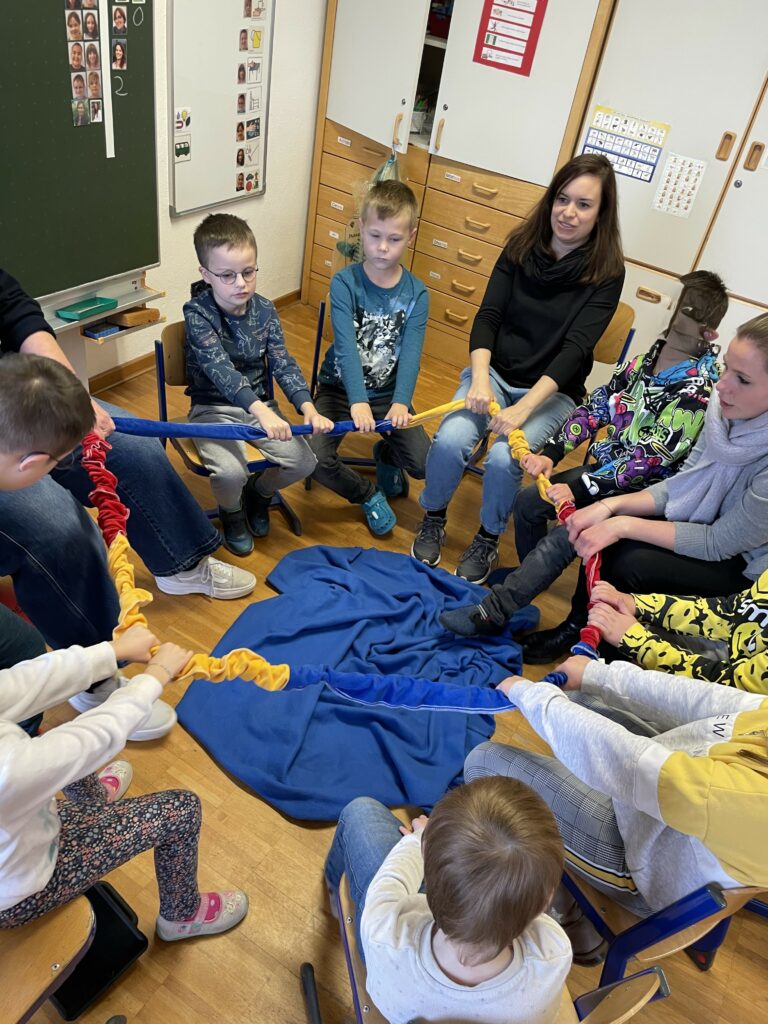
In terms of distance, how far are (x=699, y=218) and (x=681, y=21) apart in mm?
792

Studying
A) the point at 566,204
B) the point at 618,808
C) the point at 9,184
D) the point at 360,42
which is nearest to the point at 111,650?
the point at 618,808

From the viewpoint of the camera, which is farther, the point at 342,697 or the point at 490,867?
the point at 342,697

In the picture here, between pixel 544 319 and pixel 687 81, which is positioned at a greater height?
pixel 687 81

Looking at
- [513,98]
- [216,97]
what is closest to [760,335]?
[513,98]

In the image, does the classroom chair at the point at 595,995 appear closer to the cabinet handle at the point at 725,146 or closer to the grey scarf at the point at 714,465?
the grey scarf at the point at 714,465

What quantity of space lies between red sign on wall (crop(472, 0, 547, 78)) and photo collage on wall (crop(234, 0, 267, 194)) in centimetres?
102

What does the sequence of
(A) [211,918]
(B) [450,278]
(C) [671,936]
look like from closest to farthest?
(C) [671,936]
(A) [211,918]
(B) [450,278]

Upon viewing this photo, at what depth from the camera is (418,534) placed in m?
2.87

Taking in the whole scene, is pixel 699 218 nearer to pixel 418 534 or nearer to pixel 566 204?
pixel 566 204

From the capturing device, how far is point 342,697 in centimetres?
Result: 219

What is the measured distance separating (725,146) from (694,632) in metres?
2.40

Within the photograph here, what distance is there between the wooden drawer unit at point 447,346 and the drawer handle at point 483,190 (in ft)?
2.46

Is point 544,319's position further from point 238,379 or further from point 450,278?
point 450,278

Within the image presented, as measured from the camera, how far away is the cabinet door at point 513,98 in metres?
3.29
